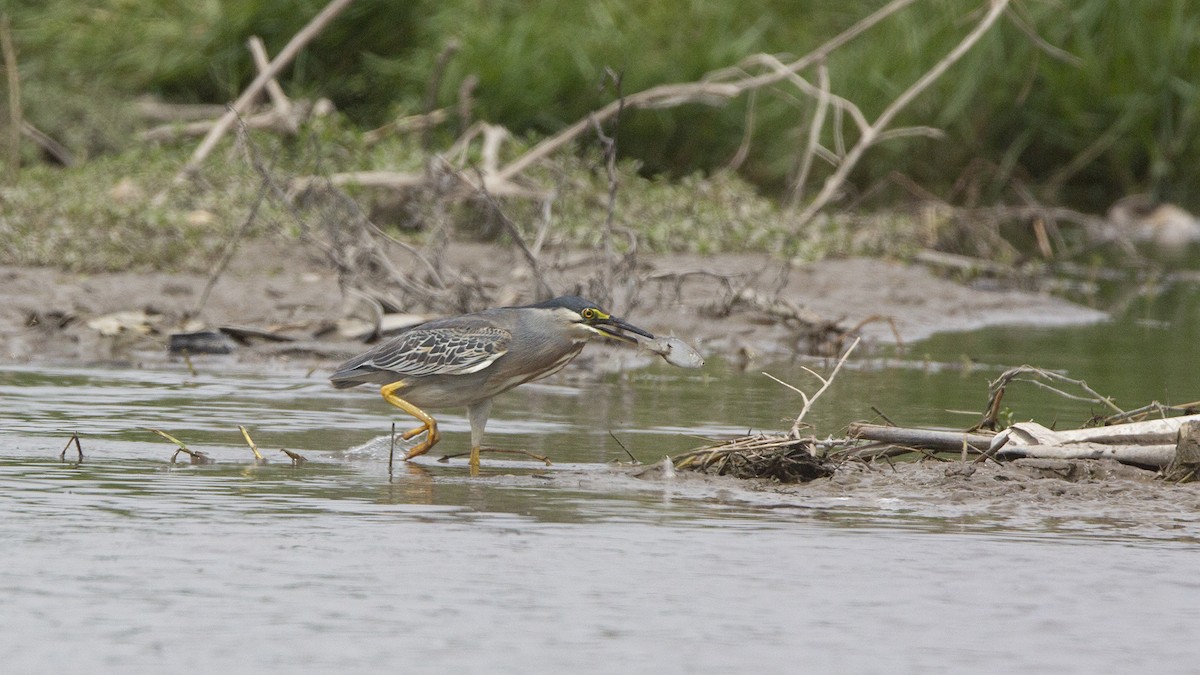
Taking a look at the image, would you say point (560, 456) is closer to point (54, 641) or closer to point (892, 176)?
point (54, 641)

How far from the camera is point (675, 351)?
23.9ft

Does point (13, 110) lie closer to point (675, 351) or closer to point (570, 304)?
point (570, 304)

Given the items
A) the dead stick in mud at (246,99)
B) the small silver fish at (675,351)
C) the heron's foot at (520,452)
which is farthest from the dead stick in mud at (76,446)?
the dead stick in mud at (246,99)

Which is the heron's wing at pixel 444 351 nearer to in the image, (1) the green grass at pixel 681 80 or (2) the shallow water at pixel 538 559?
(2) the shallow water at pixel 538 559

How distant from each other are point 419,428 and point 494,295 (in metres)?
4.08

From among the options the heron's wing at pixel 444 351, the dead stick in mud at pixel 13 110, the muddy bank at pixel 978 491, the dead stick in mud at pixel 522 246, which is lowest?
the muddy bank at pixel 978 491

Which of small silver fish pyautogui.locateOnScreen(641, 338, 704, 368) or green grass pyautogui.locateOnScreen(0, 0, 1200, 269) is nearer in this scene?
small silver fish pyautogui.locateOnScreen(641, 338, 704, 368)

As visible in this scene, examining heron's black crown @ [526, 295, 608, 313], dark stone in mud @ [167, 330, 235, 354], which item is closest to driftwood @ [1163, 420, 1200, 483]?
heron's black crown @ [526, 295, 608, 313]

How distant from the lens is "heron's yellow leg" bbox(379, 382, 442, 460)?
7461 millimetres

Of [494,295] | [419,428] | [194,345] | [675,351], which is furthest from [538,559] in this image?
[494,295]

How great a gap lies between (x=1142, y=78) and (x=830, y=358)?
41.7ft

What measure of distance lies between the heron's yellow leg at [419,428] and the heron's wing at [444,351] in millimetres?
92

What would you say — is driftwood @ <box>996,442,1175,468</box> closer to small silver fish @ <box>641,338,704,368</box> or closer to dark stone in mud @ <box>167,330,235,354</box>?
small silver fish @ <box>641,338,704,368</box>

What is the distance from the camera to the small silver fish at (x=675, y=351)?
7.21 metres
